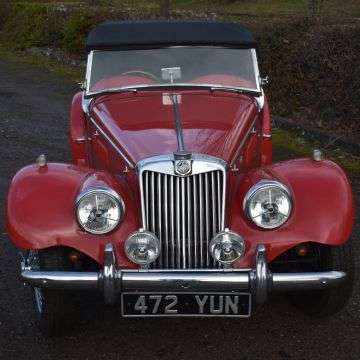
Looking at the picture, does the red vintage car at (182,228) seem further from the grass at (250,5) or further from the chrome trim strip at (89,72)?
the grass at (250,5)

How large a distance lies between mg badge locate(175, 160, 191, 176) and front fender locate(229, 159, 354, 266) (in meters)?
0.37

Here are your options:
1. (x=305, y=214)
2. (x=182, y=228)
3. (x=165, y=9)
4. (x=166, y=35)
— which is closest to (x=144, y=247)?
(x=182, y=228)

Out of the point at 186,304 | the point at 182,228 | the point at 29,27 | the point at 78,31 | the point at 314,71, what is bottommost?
the point at 29,27

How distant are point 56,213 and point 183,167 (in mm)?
734

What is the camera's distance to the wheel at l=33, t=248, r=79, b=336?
382cm

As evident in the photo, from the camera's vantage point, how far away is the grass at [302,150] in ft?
25.5

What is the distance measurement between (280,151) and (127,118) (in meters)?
4.10

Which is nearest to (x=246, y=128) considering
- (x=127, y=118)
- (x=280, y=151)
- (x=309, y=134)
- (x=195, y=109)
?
(x=195, y=109)

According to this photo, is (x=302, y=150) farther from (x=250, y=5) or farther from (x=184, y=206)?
(x=250, y=5)

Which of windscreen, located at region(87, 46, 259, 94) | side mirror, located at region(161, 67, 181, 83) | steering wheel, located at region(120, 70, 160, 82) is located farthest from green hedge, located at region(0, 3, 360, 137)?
steering wheel, located at region(120, 70, 160, 82)

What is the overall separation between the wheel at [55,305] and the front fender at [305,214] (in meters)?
0.97

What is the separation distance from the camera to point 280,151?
836 centimetres

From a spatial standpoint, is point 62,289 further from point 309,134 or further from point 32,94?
point 32,94

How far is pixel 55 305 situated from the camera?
394 cm
